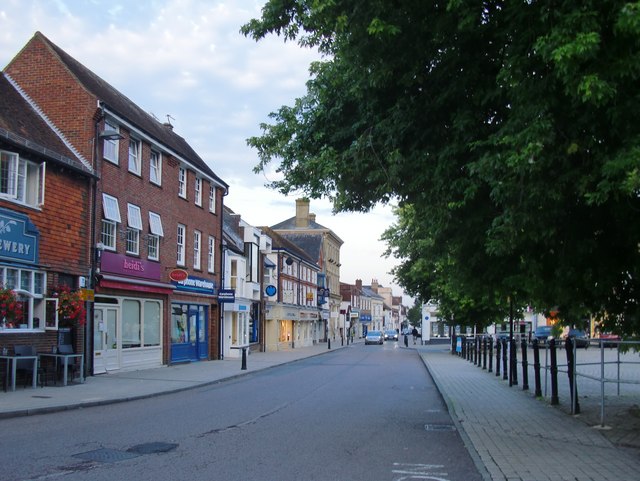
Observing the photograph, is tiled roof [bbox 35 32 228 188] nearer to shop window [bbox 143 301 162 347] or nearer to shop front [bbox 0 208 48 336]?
shop front [bbox 0 208 48 336]

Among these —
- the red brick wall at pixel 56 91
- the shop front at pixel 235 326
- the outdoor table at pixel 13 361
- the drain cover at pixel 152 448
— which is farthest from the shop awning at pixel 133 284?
the drain cover at pixel 152 448

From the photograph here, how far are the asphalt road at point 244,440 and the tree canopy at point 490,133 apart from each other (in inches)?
107

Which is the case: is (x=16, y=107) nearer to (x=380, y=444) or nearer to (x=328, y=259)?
(x=380, y=444)

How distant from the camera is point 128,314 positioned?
23344mm

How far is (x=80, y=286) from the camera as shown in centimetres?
1948

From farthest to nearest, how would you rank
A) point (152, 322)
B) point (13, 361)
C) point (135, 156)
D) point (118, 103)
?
point (152, 322) → point (118, 103) → point (135, 156) → point (13, 361)

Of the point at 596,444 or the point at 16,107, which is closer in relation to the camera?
the point at 596,444

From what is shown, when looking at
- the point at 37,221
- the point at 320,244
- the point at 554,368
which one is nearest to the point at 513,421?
the point at 554,368

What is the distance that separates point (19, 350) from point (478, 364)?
1753 centimetres

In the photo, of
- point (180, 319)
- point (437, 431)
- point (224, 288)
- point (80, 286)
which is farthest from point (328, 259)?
point (437, 431)

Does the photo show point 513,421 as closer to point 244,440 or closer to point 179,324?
point 244,440

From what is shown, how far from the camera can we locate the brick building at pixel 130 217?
824 inches

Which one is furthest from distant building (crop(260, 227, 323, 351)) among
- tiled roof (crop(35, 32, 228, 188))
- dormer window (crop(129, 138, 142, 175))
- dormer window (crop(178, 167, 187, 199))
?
dormer window (crop(129, 138, 142, 175))

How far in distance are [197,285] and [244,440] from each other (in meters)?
20.3
